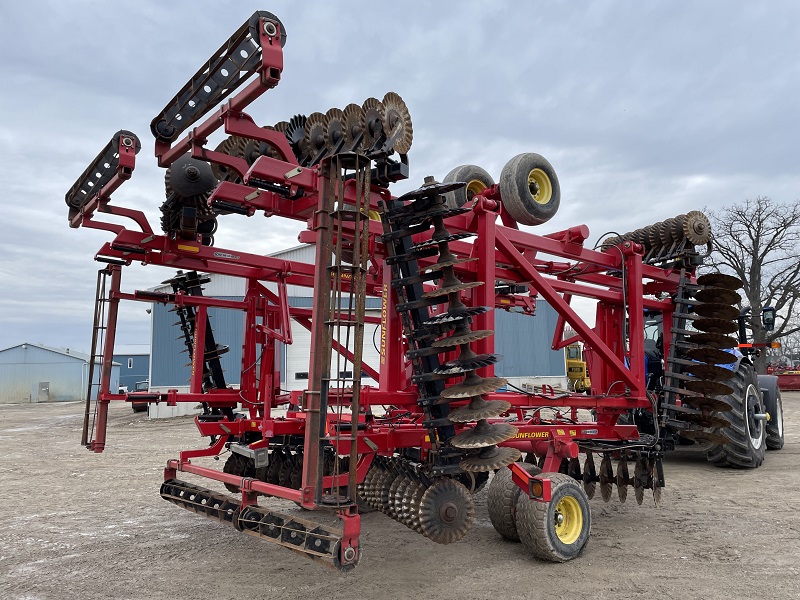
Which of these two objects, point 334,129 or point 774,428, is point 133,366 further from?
point 334,129

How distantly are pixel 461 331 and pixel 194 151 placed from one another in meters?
2.55

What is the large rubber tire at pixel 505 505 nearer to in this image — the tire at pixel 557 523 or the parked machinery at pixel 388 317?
the parked machinery at pixel 388 317

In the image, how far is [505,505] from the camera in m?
5.78

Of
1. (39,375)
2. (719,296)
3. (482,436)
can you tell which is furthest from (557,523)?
(39,375)

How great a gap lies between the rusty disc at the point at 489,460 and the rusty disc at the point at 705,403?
3795mm

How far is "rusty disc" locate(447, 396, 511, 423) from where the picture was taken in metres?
4.61

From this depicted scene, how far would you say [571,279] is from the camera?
26.6ft

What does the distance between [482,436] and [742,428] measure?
6.07 meters

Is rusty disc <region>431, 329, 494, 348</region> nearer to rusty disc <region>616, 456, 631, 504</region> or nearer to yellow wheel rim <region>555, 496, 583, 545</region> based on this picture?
yellow wheel rim <region>555, 496, 583, 545</region>

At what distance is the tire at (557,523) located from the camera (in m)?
5.15

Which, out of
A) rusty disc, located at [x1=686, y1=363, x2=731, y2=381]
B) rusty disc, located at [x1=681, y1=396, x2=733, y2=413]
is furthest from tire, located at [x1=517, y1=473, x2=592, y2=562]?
rusty disc, located at [x1=686, y1=363, x2=731, y2=381]

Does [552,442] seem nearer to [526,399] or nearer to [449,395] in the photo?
[526,399]

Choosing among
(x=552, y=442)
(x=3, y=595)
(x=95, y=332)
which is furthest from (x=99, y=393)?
(x=552, y=442)

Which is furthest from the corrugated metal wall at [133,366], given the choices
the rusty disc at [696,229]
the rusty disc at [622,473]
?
the rusty disc at [622,473]
